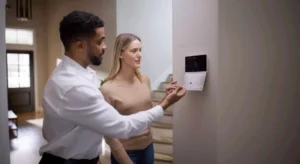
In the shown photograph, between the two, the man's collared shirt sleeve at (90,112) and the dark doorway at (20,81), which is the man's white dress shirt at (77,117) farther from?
the dark doorway at (20,81)

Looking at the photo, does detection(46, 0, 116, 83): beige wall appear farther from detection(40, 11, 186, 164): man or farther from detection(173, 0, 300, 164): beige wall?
detection(40, 11, 186, 164): man

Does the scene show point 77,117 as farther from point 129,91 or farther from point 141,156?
point 141,156

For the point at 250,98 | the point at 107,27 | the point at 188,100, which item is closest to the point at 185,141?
the point at 188,100

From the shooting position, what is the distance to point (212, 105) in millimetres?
1444

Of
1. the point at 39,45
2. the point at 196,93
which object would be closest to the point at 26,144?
the point at 196,93

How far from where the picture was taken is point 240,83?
1483 millimetres

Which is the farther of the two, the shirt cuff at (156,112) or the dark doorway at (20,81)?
the dark doorway at (20,81)

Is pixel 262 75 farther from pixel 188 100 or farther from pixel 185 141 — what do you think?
pixel 185 141

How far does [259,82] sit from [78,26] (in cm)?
109

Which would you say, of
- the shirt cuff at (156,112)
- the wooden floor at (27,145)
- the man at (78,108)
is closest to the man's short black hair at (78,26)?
the man at (78,108)

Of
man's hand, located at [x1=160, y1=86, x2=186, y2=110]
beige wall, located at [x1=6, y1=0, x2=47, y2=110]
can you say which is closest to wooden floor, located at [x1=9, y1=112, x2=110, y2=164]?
man's hand, located at [x1=160, y1=86, x2=186, y2=110]

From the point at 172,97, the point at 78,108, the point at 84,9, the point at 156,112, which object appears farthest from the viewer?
the point at 84,9

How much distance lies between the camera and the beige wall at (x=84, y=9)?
4957 mm

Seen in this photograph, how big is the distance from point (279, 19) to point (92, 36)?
3.92ft
